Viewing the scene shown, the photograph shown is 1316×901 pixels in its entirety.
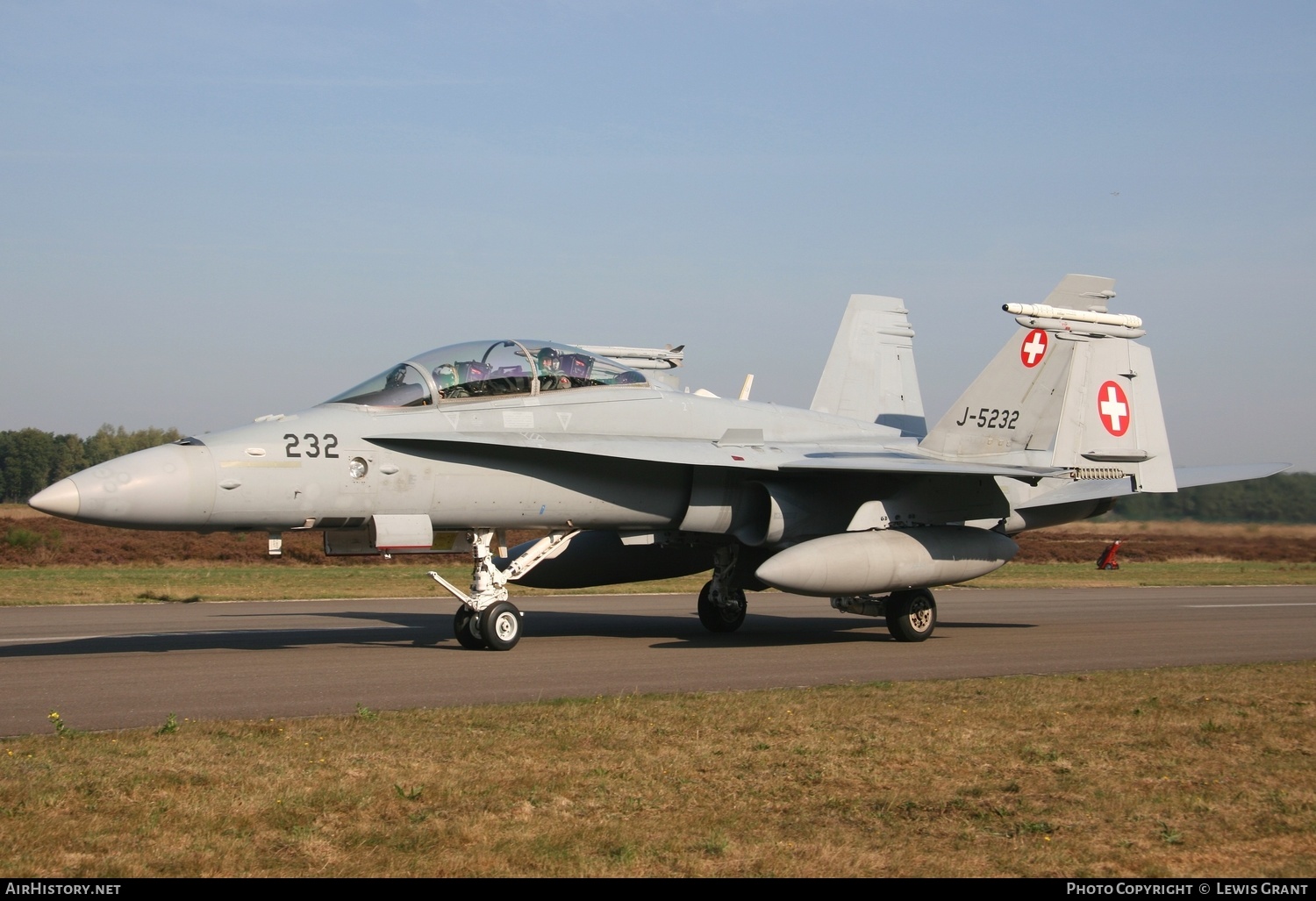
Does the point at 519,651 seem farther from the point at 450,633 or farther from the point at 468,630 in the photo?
the point at 450,633

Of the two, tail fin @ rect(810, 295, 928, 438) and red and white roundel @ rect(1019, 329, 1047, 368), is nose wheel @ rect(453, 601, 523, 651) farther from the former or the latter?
tail fin @ rect(810, 295, 928, 438)

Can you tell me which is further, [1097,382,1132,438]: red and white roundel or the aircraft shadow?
[1097,382,1132,438]: red and white roundel

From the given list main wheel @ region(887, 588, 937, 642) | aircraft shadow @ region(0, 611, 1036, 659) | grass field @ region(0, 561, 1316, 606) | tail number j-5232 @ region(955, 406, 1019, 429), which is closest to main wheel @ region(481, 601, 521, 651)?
aircraft shadow @ region(0, 611, 1036, 659)

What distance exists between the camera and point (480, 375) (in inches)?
481

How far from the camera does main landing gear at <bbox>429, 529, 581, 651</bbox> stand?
12258mm

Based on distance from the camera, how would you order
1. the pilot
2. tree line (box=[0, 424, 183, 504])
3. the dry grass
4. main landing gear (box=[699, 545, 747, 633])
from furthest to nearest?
tree line (box=[0, 424, 183, 504]) → main landing gear (box=[699, 545, 747, 633]) → the pilot → the dry grass

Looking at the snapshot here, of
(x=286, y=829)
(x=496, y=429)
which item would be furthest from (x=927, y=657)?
(x=286, y=829)

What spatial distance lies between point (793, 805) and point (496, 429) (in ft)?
23.2

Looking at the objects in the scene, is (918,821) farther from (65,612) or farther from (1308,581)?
(1308,581)

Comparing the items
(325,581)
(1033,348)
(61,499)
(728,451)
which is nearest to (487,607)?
(728,451)

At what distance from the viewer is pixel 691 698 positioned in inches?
348

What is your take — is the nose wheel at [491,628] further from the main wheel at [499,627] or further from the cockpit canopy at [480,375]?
the cockpit canopy at [480,375]

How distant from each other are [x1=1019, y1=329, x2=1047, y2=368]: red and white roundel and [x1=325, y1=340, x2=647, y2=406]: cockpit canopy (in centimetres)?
571

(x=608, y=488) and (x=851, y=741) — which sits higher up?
(x=608, y=488)
